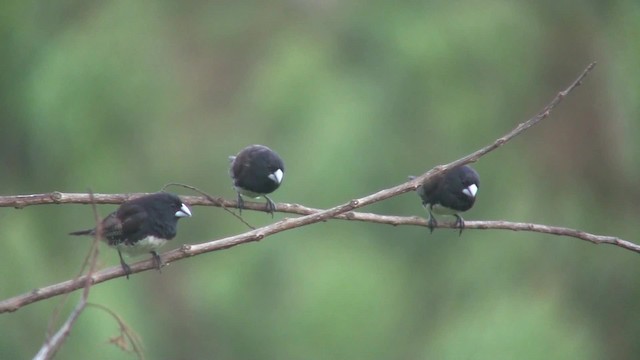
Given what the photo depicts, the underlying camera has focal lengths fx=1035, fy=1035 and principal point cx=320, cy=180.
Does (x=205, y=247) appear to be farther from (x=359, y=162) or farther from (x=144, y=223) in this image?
(x=359, y=162)

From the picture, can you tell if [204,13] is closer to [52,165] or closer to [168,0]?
[168,0]

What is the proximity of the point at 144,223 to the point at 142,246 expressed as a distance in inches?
3.4

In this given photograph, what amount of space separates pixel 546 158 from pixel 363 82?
6.22 feet

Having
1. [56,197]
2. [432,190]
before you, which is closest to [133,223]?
[56,197]

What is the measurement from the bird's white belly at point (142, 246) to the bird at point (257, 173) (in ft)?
3.32

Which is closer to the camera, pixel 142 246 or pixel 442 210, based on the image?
Answer: pixel 142 246

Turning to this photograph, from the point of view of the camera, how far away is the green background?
335 inches

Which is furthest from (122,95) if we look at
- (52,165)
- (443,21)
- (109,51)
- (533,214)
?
(533,214)

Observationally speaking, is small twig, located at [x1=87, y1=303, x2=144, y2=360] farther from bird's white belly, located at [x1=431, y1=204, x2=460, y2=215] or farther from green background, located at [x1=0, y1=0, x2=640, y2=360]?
green background, located at [x1=0, y1=0, x2=640, y2=360]

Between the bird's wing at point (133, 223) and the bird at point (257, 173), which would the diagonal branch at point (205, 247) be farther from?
the bird at point (257, 173)

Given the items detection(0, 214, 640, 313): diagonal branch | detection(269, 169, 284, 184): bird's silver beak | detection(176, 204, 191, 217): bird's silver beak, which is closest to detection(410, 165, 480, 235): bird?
detection(269, 169, 284, 184): bird's silver beak

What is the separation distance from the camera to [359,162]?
900cm

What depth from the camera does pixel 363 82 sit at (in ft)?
32.4

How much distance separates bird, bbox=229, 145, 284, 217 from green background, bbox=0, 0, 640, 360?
328cm
